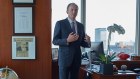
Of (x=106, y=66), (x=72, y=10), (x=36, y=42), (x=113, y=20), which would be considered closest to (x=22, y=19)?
(x=36, y=42)

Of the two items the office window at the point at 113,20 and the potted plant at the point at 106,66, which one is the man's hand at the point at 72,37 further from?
the office window at the point at 113,20

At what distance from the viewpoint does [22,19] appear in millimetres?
3961

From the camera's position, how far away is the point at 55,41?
3.35 meters

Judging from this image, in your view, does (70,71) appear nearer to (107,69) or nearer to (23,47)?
(107,69)

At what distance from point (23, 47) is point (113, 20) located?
7.25ft

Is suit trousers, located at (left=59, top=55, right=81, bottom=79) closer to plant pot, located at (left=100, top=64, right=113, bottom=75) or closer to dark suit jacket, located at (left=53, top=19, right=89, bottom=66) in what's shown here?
dark suit jacket, located at (left=53, top=19, right=89, bottom=66)

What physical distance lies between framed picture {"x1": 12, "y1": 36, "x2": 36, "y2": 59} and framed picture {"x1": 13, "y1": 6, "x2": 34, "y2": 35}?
0.10m

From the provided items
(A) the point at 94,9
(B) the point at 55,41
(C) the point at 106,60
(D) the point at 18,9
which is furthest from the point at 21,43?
(A) the point at 94,9

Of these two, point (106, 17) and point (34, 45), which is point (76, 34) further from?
point (106, 17)

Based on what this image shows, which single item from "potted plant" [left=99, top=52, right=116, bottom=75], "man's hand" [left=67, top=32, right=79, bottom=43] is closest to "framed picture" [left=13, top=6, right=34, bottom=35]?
"man's hand" [left=67, top=32, right=79, bottom=43]

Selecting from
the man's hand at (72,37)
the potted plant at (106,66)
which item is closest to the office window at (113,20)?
the man's hand at (72,37)

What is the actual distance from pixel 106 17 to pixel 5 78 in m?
2.69

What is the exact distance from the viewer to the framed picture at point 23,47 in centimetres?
395

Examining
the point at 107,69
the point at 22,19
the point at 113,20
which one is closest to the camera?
the point at 107,69
